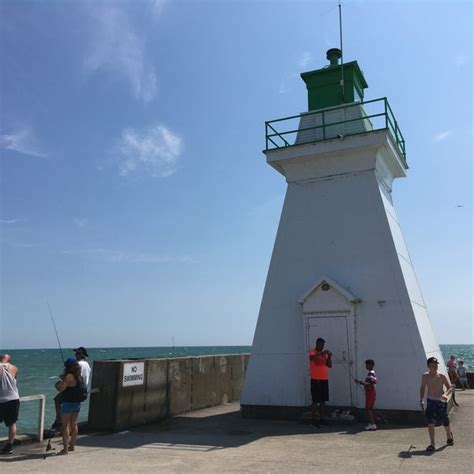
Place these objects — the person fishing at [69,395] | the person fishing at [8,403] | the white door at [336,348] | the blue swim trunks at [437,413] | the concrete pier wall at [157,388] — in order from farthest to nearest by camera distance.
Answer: the white door at [336,348] → the concrete pier wall at [157,388] → the person fishing at [8,403] → the person fishing at [69,395] → the blue swim trunks at [437,413]

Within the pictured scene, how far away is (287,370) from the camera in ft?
37.4

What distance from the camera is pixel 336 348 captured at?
434 inches

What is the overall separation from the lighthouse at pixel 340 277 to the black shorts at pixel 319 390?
738mm

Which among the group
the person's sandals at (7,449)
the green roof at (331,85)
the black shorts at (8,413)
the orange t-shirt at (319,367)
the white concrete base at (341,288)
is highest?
the green roof at (331,85)

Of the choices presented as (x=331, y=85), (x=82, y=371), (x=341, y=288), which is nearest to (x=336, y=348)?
(x=341, y=288)

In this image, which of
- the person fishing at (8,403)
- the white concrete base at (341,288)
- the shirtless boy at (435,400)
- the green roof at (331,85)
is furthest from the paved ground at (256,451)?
the green roof at (331,85)

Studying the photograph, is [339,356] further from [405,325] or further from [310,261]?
[310,261]

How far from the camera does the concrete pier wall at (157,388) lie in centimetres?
1031

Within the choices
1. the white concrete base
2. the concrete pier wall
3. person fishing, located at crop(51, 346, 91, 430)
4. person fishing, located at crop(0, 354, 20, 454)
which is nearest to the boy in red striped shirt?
the white concrete base

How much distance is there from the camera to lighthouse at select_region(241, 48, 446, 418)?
35.1ft

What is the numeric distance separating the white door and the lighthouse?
0.02 meters

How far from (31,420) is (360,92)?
17.9 meters

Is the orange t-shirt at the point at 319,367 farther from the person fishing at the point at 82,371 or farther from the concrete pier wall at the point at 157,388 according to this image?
the person fishing at the point at 82,371

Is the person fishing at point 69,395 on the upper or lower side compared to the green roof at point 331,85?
lower
